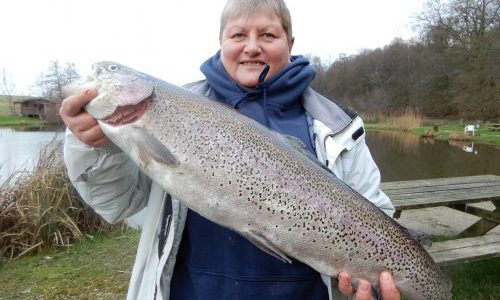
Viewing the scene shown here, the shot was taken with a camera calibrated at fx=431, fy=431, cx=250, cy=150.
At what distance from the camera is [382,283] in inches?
89.5

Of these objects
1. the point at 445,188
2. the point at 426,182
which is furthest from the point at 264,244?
the point at 426,182

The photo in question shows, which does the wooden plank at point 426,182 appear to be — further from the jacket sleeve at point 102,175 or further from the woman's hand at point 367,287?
the jacket sleeve at point 102,175

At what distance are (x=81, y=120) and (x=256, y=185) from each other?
96 cm

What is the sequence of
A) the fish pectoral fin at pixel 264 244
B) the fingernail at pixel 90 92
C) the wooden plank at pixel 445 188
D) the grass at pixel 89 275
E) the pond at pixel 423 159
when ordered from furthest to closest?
the pond at pixel 423 159 < the wooden plank at pixel 445 188 < the grass at pixel 89 275 < the fingernail at pixel 90 92 < the fish pectoral fin at pixel 264 244

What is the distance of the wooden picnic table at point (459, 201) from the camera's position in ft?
14.4

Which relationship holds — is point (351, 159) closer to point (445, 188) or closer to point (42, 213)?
point (445, 188)

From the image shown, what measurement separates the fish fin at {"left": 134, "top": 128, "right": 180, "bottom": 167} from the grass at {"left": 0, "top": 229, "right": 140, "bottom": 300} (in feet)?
11.7

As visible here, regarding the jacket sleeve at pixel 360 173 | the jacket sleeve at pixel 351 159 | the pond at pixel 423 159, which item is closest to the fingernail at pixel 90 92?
the jacket sleeve at pixel 351 159

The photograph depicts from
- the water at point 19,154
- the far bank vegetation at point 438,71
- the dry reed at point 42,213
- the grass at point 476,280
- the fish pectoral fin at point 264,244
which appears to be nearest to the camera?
the fish pectoral fin at point 264,244

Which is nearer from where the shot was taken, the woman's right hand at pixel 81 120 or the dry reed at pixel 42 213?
the woman's right hand at pixel 81 120

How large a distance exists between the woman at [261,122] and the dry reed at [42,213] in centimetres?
511

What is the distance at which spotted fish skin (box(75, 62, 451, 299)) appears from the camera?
220cm

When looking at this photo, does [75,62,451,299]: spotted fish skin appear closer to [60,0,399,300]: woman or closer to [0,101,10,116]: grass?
[60,0,399,300]: woman

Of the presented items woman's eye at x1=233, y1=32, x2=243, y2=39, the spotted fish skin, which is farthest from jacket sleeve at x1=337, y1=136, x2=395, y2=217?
woman's eye at x1=233, y1=32, x2=243, y2=39
